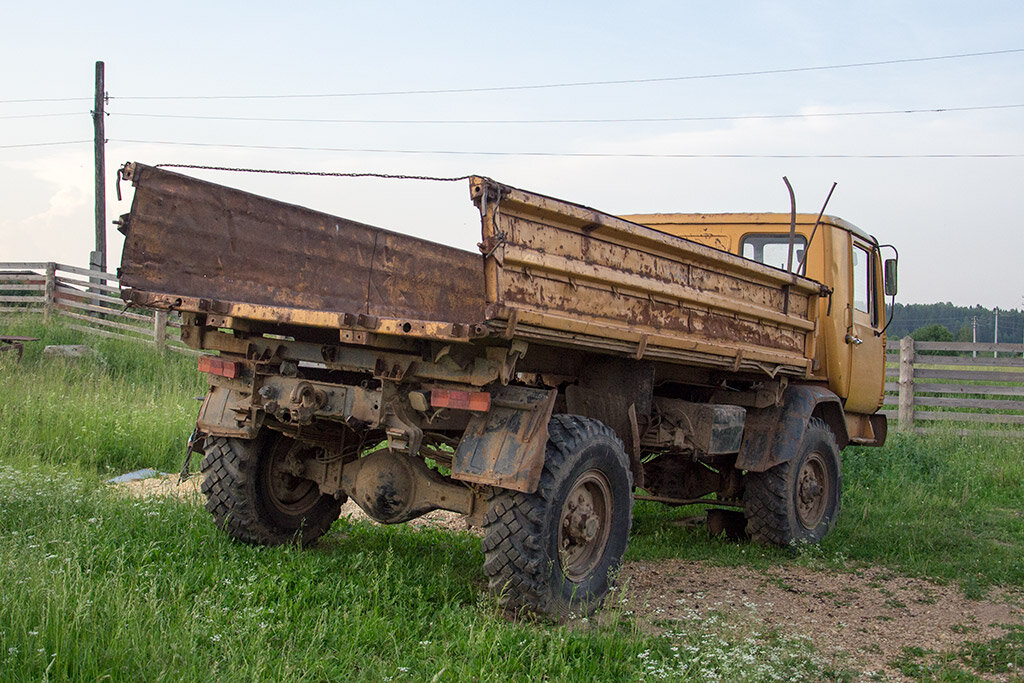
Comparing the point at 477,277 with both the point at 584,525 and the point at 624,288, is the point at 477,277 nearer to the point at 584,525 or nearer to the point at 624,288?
the point at 624,288

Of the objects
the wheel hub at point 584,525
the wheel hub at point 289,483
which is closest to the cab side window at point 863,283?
the wheel hub at point 584,525

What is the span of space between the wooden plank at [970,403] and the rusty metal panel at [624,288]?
8.56m

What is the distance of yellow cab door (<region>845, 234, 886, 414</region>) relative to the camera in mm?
7723

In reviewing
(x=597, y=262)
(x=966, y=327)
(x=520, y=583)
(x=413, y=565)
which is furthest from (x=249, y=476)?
(x=966, y=327)

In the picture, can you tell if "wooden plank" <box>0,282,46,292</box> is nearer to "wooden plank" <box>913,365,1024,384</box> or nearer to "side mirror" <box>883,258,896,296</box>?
"wooden plank" <box>913,365,1024,384</box>

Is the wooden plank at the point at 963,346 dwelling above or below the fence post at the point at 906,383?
above

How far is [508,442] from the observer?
4410 mm

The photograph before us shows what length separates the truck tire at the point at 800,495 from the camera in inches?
273

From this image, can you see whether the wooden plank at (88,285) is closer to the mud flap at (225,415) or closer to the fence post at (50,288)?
the fence post at (50,288)

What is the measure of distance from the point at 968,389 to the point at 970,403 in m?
0.22

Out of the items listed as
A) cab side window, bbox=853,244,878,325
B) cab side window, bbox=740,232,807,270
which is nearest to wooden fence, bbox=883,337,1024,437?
cab side window, bbox=853,244,878,325

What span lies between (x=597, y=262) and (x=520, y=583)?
1694mm

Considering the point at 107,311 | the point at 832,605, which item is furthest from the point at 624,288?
the point at 107,311

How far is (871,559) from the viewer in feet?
22.5
